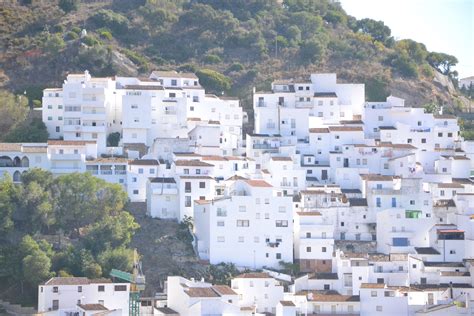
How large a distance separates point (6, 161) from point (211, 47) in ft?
71.8

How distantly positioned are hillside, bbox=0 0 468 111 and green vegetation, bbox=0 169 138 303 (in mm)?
15835

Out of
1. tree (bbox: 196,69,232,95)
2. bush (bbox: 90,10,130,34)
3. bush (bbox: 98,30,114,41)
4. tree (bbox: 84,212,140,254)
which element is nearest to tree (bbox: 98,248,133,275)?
tree (bbox: 84,212,140,254)

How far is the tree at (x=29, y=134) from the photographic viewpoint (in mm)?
67312

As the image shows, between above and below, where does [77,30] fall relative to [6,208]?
above

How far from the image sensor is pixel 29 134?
221 feet

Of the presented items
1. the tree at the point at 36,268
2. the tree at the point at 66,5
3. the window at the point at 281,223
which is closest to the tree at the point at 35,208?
the tree at the point at 36,268

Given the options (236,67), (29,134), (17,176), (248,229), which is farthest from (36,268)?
(236,67)

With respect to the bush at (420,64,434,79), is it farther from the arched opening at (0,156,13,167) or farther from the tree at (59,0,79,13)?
the arched opening at (0,156,13,167)

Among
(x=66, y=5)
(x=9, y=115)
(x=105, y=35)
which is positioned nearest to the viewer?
(x=9, y=115)

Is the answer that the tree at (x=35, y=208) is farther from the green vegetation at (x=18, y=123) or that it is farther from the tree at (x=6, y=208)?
the green vegetation at (x=18, y=123)

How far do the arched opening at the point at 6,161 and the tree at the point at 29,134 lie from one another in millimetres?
3092

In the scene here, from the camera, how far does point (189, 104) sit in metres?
70.6

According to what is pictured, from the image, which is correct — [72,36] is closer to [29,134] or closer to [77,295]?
[29,134]

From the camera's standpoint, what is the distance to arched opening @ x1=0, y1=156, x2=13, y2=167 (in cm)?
6406
